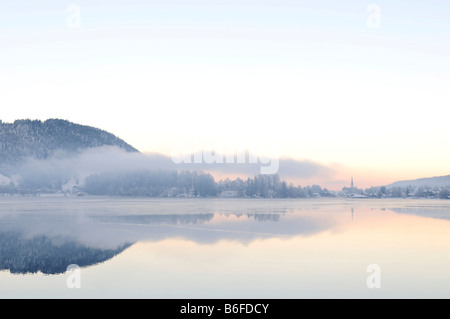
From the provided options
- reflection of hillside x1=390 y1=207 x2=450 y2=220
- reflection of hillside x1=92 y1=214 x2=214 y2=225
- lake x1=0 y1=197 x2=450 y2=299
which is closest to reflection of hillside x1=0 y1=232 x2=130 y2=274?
lake x1=0 y1=197 x2=450 y2=299

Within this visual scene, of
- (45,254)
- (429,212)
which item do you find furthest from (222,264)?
(429,212)

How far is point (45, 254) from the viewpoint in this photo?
24844 mm

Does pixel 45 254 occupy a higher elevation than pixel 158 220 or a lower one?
higher

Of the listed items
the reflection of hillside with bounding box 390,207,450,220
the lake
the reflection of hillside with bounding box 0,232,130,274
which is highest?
the reflection of hillside with bounding box 0,232,130,274

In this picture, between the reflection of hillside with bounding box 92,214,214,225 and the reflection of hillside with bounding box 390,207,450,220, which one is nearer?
the reflection of hillside with bounding box 92,214,214,225

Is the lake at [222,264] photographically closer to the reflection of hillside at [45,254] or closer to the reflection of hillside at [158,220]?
the reflection of hillside at [45,254]

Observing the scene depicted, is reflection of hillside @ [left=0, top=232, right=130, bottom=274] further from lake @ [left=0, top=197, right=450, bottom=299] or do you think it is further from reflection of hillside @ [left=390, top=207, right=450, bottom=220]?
reflection of hillside @ [left=390, top=207, right=450, bottom=220]

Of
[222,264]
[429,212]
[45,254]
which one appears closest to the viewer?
[222,264]

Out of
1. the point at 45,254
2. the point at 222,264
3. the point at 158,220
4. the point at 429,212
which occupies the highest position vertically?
the point at 45,254

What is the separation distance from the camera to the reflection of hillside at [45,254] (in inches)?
848

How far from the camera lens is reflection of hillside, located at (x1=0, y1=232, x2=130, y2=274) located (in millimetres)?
21531

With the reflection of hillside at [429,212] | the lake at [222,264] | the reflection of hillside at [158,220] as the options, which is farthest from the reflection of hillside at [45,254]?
the reflection of hillside at [429,212]

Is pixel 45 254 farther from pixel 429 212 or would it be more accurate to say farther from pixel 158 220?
pixel 429 212

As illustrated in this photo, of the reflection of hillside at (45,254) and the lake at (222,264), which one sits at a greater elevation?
the reflection of hillside at (45,254)
